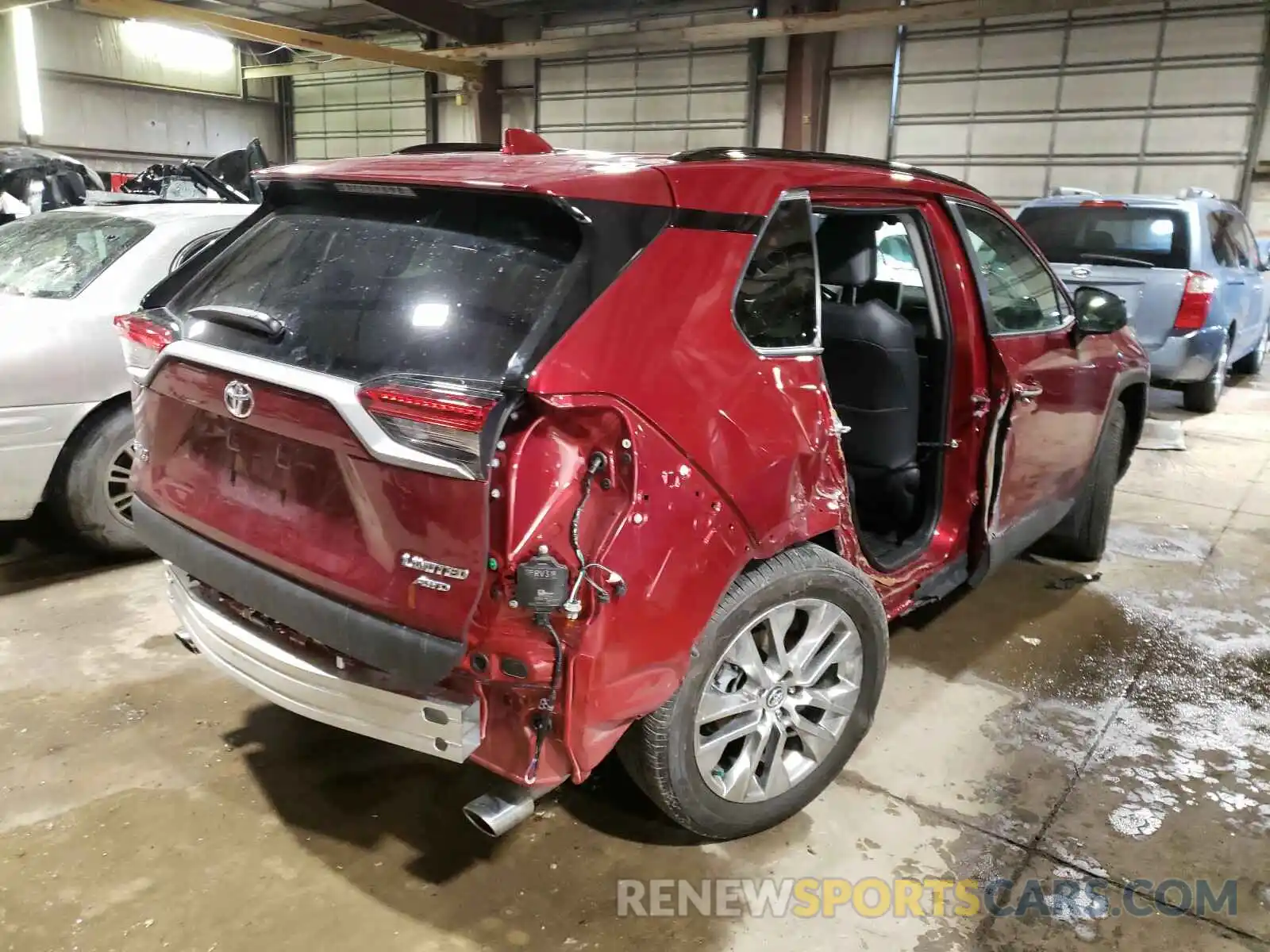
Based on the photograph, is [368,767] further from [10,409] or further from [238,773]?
[10,409]

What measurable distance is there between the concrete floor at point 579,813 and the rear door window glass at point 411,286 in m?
1.27

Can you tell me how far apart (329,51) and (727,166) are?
590 inches

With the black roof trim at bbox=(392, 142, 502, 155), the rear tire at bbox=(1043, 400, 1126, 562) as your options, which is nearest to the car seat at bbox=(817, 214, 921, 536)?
the black roof trim at bbox=(392, 142, 502, 155)

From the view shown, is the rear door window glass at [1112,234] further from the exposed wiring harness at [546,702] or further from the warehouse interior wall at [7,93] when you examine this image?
the warehouse interior wall at [7,93]

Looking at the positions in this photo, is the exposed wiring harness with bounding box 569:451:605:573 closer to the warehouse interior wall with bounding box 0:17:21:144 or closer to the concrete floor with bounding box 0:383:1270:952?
the concrete floor with bounding box 0:383:1270:952

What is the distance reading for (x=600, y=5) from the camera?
1558cm

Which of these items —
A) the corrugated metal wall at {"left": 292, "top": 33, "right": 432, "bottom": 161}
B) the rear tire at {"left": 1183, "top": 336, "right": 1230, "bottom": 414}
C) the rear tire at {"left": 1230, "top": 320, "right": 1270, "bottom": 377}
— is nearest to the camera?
the rear tire at {"left": 1183, "top": 336, "right": 1230, "bottom": 414}

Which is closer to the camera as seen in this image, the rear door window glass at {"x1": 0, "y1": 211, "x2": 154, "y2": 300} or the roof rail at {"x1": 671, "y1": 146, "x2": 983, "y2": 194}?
the roof rail at {"x1": 671, "y1": 146, "x2": 983, "y2": 194}

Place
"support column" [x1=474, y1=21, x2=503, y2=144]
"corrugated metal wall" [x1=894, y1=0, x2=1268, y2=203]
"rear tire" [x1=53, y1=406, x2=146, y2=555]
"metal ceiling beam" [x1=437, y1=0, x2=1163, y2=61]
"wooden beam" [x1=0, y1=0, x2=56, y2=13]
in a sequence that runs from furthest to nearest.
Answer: "support column" [x1=474, y1=21, x2=503, y2=144] → "wooden beam" [x1=0, y1=0, x2=56, y2=13] → "corrugated metal wall" [x1=894, y1=0, x2=1268, y2=203] → "metal ceiling beam" [x1=437, y1=0, x2=1163, y2=61] → "rear tire" [x1=53, y1=406, x2=146, y2=555]

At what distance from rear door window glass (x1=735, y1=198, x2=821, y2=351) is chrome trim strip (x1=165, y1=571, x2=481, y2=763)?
1.06 m

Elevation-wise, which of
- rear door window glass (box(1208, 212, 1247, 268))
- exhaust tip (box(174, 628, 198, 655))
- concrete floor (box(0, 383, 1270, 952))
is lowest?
concrete floor (box(0, 383, 1270, 952))

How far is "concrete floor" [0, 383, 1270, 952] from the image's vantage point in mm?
2162

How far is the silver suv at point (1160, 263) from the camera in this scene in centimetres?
689

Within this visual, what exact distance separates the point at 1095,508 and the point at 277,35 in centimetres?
1423
